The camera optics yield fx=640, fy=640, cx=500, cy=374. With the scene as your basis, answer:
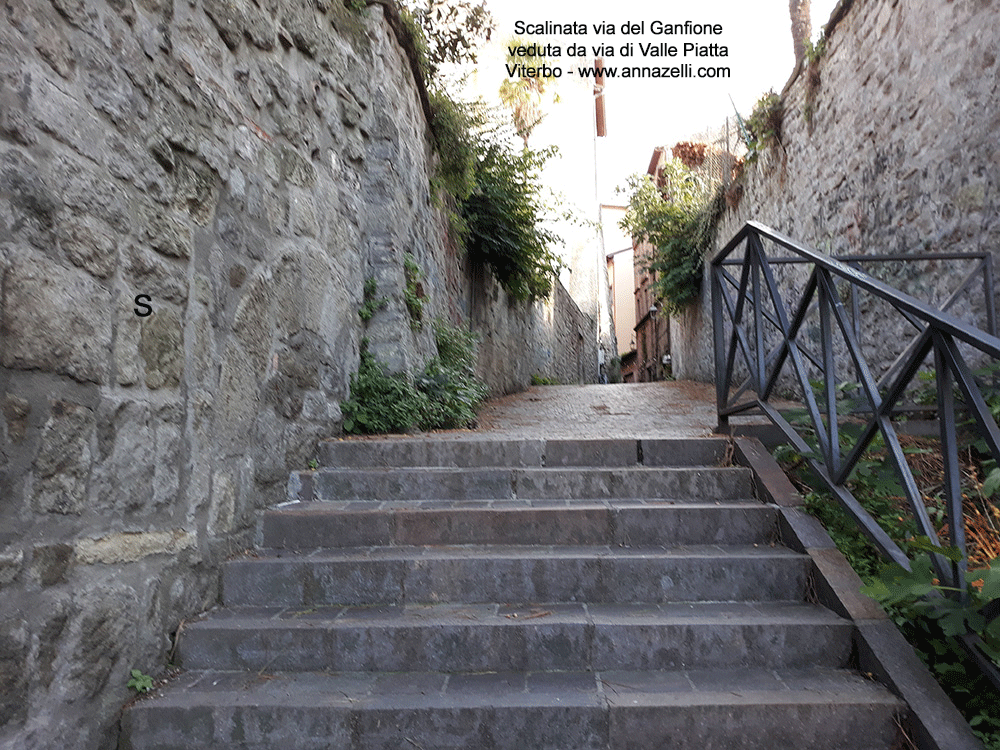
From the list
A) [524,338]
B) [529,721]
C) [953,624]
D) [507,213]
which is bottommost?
[529,721]

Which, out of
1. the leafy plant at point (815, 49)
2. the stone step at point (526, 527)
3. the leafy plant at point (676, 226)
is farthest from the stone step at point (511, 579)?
the leafy plant at point (676, 226)

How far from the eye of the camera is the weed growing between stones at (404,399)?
3.58 meters

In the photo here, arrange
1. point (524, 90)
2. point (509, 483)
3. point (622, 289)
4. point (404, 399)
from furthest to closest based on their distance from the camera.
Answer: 1. point (622, 289)
2. point (524, 90)
3. point (404, 399)
4. point (509, 483)

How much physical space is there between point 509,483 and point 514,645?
0.93m

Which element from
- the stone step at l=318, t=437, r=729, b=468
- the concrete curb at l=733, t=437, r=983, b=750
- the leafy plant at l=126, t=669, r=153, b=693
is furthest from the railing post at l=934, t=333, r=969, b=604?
the leafy plant at l=126, t=669, r=153, b=693

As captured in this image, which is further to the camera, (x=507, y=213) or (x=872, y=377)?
(x=507, y=213)

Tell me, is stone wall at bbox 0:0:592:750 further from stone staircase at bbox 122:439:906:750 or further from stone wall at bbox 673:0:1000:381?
stone wall at bbox 673:0:1000:381

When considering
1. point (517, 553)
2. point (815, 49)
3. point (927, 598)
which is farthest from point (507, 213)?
point (927, 598)

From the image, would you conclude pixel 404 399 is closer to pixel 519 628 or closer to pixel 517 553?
pixel 517 553

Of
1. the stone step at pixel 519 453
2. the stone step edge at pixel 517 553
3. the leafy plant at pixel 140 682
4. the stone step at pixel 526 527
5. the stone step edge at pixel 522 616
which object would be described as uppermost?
the stone step at pixel 519 453

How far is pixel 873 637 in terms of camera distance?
1.95 meters

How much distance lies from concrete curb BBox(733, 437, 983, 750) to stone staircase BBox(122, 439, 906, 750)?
0.15ft

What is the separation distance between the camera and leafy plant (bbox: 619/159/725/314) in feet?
28.4

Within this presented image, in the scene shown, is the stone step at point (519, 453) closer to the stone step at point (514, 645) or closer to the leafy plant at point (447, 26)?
the stone step at point (514, 645)
